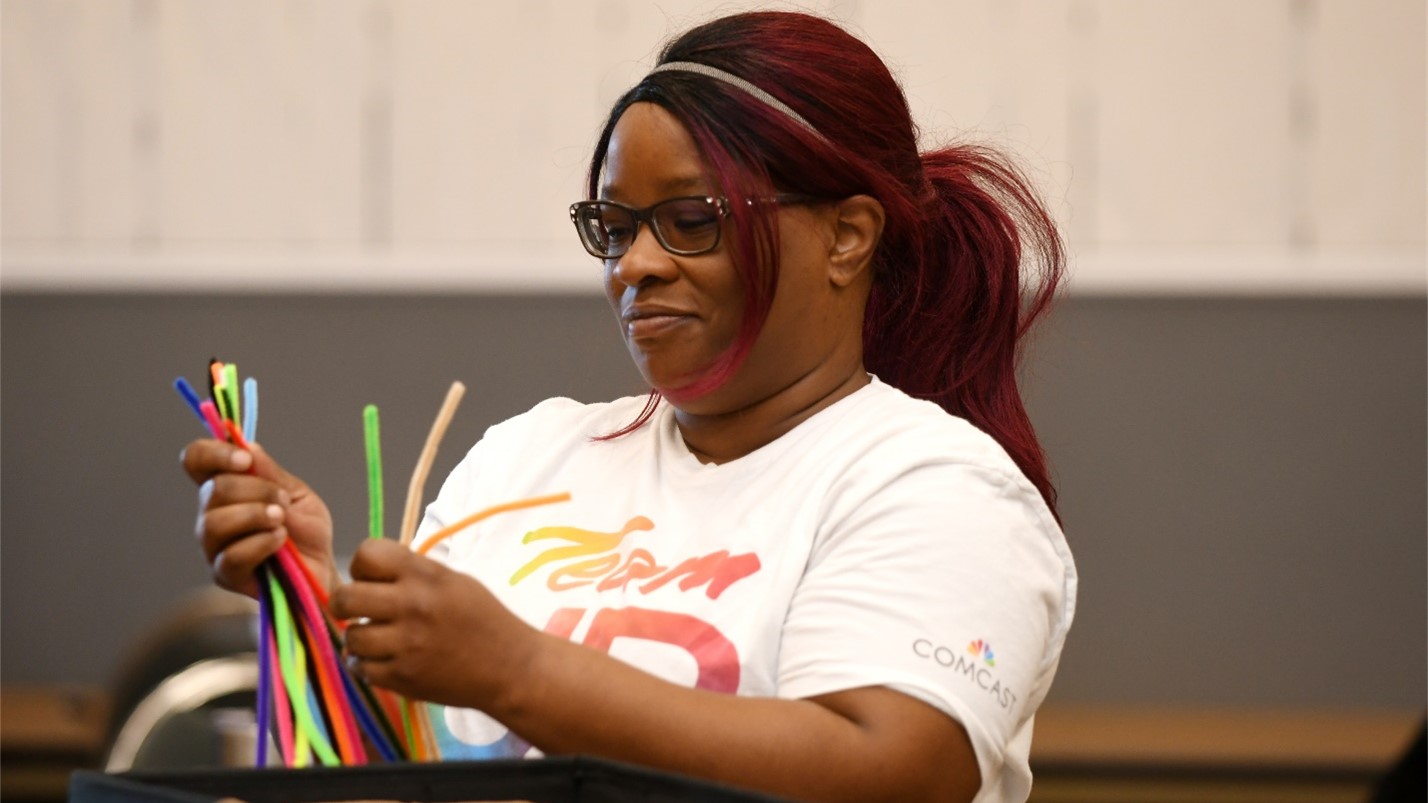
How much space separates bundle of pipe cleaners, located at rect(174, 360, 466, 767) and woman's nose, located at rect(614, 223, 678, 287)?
24 centimetres

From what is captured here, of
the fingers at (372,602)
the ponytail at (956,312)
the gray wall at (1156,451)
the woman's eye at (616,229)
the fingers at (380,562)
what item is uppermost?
the woman's eye at (616,229)

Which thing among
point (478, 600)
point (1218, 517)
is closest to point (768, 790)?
point (478, 600)

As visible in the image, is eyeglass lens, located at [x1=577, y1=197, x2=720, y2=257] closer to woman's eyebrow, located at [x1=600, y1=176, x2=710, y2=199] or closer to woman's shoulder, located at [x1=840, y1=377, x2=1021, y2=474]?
woman's eyebrow, located at [x1=600, y1=176, x2=710, y2=199]

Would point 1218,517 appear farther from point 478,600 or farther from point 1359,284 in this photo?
point 478,600

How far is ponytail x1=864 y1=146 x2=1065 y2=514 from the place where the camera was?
128 centimetres

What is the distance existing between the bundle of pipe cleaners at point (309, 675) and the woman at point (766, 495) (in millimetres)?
28

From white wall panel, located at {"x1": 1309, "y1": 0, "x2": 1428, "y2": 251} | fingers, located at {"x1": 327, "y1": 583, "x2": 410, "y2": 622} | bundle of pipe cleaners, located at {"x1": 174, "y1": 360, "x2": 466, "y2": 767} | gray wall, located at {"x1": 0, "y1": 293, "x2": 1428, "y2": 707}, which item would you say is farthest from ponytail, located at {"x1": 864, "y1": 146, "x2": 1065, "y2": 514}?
white wall panel, located at {"x1": 1309, "y1": 0, "x2": 1428, "y2": 251}

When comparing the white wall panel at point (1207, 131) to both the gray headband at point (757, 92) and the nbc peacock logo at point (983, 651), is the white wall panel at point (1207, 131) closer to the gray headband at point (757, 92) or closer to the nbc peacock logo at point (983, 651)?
the gray headband at point (757, 92)

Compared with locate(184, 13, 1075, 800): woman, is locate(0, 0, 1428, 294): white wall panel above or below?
above

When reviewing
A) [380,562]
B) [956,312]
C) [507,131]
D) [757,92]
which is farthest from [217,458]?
[507,131]

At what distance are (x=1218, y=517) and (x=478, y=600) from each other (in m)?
2.66

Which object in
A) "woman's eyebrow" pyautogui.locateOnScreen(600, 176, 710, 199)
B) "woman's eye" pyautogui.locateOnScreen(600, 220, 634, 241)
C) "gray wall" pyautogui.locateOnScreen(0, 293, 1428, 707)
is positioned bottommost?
"gray wall" pyautogui.locateOnScreen(0, 293, 1428, 707)

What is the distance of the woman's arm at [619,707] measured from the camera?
80cm

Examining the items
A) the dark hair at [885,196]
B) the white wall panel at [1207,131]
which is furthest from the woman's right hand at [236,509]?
the white wall panel at [1207,131]
